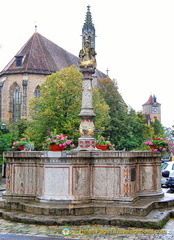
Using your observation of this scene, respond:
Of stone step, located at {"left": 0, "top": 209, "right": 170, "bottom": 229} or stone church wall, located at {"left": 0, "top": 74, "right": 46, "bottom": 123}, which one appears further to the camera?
stone church wall, located at {"left": 0, "top": 74, "right": 46, "bottom": 123}

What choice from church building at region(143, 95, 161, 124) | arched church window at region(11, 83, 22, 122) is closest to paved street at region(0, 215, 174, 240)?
arched church window at region(11, 83, 22, 122)

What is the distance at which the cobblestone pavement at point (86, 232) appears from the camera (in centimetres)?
789

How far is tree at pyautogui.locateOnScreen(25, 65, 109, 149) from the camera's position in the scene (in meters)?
32.0

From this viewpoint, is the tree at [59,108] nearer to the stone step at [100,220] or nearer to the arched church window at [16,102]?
the arched church window at [16,102]

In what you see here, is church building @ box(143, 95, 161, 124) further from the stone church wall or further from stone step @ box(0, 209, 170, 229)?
stone step @ box(0, 209, 170, 229)

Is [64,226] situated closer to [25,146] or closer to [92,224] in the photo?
[92,224]

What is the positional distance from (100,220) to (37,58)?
45.3 m

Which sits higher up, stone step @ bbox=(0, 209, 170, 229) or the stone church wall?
the stone church wall

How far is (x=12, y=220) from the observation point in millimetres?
9398

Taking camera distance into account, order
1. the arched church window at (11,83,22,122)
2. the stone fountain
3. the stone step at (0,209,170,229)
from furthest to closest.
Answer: the arched church window at (11,83,22,122), the stone fountain, the stone step at (0,209,170,229)

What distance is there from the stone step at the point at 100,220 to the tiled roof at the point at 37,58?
41.7 meters

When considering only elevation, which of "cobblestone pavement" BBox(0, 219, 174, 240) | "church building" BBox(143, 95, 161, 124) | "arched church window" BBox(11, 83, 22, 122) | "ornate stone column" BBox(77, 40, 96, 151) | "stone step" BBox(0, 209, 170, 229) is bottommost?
"cobblestone pavement" BBox(0, 219, 174, 240)

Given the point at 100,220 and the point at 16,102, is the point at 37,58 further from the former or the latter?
the point at 100,220

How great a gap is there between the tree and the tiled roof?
15.5 meters
